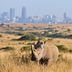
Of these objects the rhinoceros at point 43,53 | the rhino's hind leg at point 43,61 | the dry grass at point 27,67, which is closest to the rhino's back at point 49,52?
the rhinoceros at point 43,53

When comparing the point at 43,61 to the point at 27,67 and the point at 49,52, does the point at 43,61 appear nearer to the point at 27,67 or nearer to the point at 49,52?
the point at 49,52

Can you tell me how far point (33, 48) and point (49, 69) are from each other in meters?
0.94

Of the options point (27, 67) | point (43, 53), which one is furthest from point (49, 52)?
point (27, 67)

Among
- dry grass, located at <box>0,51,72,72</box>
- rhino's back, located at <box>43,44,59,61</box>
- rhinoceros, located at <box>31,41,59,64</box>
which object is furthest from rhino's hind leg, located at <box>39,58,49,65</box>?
dry grass, located at <box>0,51,72,72</box>

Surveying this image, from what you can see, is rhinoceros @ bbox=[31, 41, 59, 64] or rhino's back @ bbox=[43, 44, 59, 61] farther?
rhino's back @ bbox=[43, 44, 59, 61]

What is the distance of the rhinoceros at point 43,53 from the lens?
1406 cm

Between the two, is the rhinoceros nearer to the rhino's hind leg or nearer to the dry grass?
the rhino's hind leg

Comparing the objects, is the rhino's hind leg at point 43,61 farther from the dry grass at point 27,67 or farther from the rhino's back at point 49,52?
the dry grass at point 27,67

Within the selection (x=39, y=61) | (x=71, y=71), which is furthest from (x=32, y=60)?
(x=71, y=71)

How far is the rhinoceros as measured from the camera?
46.1 feet

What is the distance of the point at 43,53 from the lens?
1497 cm

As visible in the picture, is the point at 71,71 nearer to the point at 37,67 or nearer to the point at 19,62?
the point at 37,67

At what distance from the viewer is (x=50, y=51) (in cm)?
1585

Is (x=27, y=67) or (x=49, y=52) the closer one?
(x=27, y=67)
